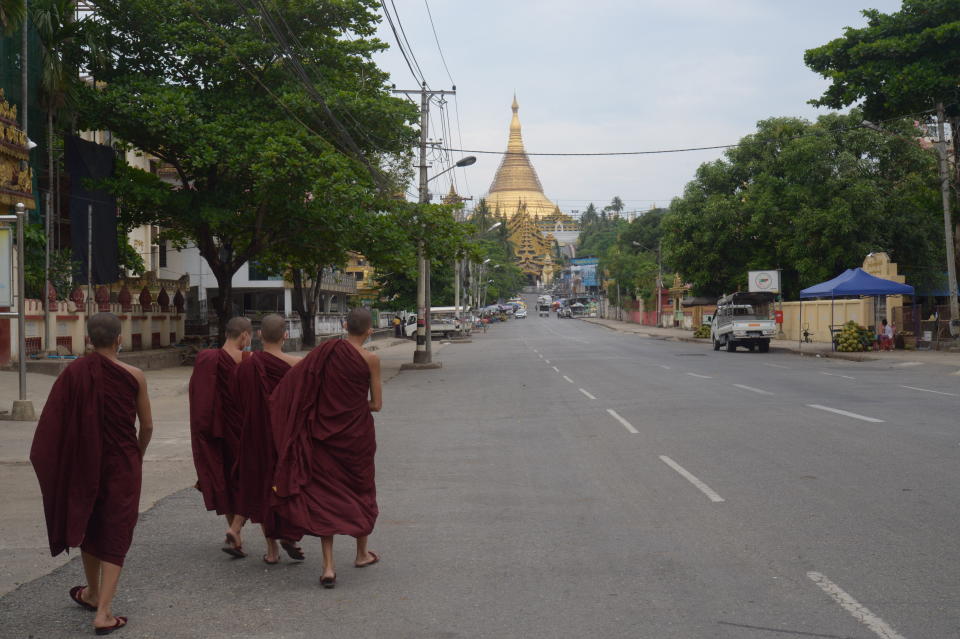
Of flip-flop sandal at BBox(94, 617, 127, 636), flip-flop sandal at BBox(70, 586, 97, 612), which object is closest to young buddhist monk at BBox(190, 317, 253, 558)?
flip-flop sandal at BBox(70, 586, 97, 612)

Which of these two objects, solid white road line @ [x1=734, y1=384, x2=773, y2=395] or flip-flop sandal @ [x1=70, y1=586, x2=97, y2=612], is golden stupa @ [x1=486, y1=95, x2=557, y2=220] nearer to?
solid white road line @ [x1=734, y1=384, x2=773, y2=395]

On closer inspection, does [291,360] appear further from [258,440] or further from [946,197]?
[946,197]

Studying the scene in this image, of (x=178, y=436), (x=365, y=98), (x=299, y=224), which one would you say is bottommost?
(x=178, y=436)

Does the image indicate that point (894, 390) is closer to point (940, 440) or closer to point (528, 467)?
point (940, 440)

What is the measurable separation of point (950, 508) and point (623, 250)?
349ft

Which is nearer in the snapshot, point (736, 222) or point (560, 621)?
point (560, 621)

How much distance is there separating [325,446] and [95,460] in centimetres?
140

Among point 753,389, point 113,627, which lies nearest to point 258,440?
point 113,627

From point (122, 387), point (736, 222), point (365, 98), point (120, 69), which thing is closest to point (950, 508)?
point (122, 387)

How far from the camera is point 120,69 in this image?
79.7 feet

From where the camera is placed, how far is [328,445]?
18.9 feet

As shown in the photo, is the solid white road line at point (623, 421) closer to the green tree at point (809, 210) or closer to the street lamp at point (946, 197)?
the street lamp at point (946, 197)

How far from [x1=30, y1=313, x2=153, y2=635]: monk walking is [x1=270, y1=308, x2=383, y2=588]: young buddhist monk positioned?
0.99 meters

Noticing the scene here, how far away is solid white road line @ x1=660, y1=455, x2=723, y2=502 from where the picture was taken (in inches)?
308
